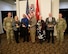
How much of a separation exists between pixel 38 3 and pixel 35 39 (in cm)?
200

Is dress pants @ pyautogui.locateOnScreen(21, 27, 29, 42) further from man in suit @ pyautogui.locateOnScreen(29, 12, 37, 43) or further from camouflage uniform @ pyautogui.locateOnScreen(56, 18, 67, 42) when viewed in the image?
camouflage uniform @ pyautogui.locateOnScreen(56, 18, 67, 42)

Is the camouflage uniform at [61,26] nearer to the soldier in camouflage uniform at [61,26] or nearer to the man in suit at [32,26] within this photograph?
the soldier in camouflage uniform at [61,26]

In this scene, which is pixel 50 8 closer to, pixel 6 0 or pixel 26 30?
pixel 26 30

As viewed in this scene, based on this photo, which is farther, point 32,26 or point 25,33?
point 25,33

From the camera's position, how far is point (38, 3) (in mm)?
7973

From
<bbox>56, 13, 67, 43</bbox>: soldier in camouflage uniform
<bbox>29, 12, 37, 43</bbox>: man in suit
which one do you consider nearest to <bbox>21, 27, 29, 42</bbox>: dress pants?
<bbox>29, 12, 37, 43</bbox>: man in suit

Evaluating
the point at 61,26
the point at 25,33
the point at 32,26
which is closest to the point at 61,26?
the point at 61,26

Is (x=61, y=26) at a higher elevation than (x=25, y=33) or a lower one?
higher

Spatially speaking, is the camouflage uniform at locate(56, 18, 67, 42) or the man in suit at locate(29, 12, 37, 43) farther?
the man in suit at locate(29, 12, 37, 43)

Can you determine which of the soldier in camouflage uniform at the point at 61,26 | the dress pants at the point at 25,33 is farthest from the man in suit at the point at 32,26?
the soldier in camouflage uniform at the point at 61,26

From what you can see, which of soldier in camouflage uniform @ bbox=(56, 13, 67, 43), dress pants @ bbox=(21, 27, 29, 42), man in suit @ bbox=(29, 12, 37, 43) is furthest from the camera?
dress pants @ bbox=(21, 27, 29, 42)

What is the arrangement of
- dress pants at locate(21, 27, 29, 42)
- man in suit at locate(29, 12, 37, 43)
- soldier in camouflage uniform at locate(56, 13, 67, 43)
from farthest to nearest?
dress pants at locate(21, 27, 29, 42) < man in suit at locate(29, 12, 37, 43) < soldier in camouflage uniform at locate(56, 13, 67, 43)

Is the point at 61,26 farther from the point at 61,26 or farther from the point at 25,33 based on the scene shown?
the point at 25,33

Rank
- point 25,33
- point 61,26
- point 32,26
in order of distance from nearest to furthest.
Answer: point 61,26, point 32,26, point 25,33
